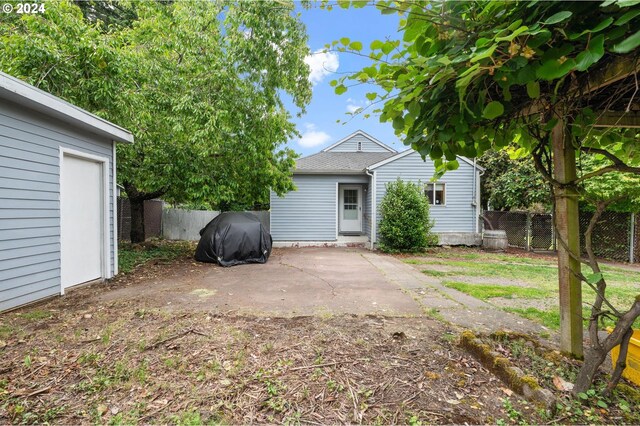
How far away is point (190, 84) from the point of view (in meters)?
7.29

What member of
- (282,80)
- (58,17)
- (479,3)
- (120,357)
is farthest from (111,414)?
(282,80)

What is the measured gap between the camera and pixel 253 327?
3.28m

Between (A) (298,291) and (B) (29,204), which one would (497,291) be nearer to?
(A) (298,291)

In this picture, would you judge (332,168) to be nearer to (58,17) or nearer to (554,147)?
(58,17)

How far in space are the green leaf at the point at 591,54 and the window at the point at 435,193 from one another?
34.9 feet

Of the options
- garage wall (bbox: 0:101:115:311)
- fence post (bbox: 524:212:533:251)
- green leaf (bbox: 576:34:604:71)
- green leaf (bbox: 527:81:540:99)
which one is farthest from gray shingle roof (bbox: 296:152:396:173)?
green leaf (bbox: 576:34:604:71)

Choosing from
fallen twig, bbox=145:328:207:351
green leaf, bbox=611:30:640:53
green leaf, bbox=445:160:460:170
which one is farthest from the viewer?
fallen twig, bbox=145:328:207:351

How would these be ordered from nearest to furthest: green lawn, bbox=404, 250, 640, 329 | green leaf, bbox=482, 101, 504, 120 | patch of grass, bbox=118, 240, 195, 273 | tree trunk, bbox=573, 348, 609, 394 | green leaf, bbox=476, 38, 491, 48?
green leaf, bbox=476, 38, 491, 48
green leaf, bbox=482, 101, 504, 120
tree trunk, bbox=573, 348, 609, 394
green lawn, bbox=404, 250, 640, 329
patch of grass, bbox=118, 240, 195, 273

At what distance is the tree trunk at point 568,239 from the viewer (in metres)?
2.34

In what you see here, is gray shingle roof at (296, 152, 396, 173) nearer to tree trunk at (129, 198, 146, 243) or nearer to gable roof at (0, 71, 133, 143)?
tree trunk at (129, 198, 146, 243)

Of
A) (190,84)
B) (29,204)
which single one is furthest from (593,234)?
(29,204)

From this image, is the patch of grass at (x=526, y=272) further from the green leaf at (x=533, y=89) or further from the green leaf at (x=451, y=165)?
the green leaf at (x=533, y=89)

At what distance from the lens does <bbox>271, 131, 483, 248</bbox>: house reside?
37.2ft

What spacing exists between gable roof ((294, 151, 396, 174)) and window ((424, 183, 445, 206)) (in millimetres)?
2143
